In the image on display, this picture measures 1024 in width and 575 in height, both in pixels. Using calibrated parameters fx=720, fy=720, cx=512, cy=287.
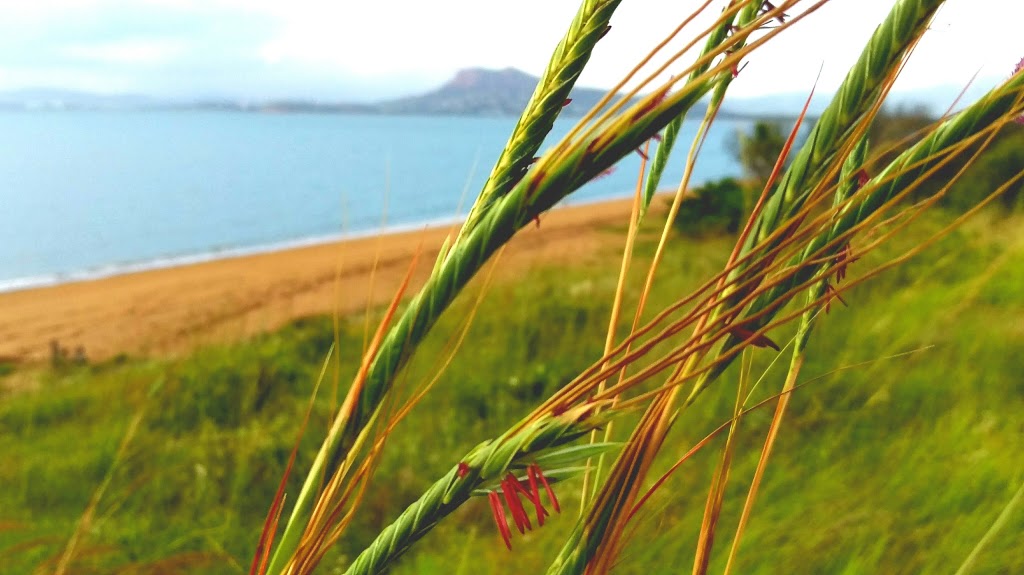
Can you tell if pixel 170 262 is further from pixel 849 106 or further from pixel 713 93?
pixel 849 106

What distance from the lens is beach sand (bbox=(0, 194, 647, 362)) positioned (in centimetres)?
1077

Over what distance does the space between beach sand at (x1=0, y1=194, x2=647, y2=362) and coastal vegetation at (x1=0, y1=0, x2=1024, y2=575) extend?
4.60m

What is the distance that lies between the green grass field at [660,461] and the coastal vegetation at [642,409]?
0.01 m

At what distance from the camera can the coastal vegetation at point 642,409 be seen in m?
0.46

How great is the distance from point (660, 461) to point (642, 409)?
5.24 ft

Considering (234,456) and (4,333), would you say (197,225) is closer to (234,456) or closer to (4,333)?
(4,333)

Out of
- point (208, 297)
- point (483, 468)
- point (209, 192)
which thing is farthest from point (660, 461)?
point (209, 192)

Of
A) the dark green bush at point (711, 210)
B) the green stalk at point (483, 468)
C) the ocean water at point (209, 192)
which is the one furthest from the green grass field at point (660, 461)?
the dark green bush at point (711, 210)

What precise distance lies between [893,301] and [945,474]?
1.55 meters

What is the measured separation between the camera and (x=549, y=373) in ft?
12.5

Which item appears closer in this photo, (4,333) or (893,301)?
(893,301)

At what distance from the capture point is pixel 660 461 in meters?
2.07

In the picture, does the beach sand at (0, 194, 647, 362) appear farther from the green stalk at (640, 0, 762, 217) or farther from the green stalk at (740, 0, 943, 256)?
the green stalk at (740, 0, 943, 256)

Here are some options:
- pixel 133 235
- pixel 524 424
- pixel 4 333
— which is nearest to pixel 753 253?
pixel 524 424
